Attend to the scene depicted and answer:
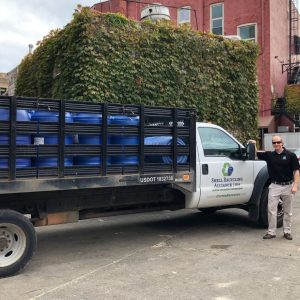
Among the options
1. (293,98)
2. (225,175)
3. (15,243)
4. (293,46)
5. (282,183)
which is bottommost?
(15,243)

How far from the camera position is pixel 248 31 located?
96.0ft

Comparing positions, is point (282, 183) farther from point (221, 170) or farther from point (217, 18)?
point (217, 18)

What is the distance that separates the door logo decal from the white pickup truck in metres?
0.02

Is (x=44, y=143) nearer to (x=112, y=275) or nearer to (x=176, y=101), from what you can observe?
(x=112, y=275)

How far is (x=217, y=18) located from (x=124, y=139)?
26055mm

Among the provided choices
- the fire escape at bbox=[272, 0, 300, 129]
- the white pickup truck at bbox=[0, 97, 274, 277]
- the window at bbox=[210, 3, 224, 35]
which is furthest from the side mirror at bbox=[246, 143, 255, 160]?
the window at bbox=[210, 3, 224, 35]

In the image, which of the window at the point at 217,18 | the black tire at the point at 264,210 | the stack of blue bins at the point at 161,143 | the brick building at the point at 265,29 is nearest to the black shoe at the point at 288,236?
the black tire at the point at 264,210

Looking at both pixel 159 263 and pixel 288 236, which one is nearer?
pixel 159 263

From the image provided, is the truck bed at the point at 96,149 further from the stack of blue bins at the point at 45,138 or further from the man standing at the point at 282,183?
the man standing at the point at 282,183

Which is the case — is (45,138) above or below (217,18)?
below

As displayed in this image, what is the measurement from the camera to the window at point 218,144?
815 centimetres

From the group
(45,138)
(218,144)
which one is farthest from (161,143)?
(45,138)

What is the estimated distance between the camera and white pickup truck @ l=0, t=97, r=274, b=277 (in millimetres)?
5902

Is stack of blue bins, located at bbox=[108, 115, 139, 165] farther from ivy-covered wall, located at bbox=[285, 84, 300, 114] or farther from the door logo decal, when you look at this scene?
ivy-covered wall, located at bbox=[285, 84, 300, 114]
